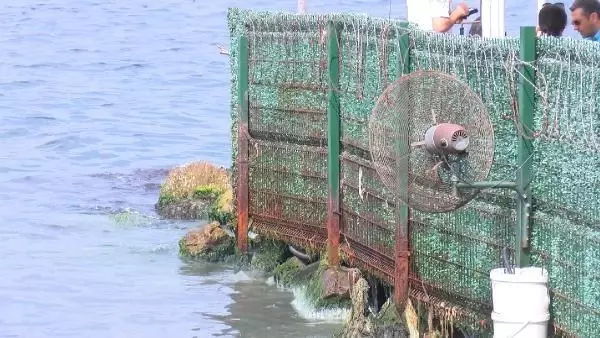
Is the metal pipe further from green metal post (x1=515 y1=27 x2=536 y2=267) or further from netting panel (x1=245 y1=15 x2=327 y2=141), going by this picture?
netting panel (x1=245 y1=15 x2=327 y2=141)

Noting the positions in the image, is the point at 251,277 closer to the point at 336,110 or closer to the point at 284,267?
the point at 284,267

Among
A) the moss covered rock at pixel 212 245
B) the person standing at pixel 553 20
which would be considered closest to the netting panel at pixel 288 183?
the moss covered rock at pixel 212 245

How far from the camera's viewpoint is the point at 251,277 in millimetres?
14672

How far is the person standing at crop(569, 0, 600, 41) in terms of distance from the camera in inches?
395

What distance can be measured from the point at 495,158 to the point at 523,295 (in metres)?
1.22

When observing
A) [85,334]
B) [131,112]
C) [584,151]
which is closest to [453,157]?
[584,151]

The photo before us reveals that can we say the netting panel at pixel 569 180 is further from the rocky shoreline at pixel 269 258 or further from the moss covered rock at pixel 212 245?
the moss covered rock at pixel 212 245

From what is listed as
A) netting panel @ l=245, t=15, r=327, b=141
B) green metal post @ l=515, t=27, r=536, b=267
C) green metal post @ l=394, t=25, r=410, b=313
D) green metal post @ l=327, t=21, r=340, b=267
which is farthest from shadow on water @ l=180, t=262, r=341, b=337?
green metal post @ l=515, t=27, r=536, b=267

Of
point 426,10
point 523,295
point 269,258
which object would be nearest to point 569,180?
point 523,295

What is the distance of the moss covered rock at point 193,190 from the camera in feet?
61.2

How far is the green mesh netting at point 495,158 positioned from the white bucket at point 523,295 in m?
0.19

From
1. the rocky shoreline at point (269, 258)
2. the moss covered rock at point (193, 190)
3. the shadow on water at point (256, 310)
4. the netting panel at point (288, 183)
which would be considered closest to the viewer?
the rocky shoreline at point (269, 258)

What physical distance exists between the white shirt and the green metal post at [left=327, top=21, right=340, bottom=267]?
73 cm

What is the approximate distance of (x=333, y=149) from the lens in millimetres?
12906
